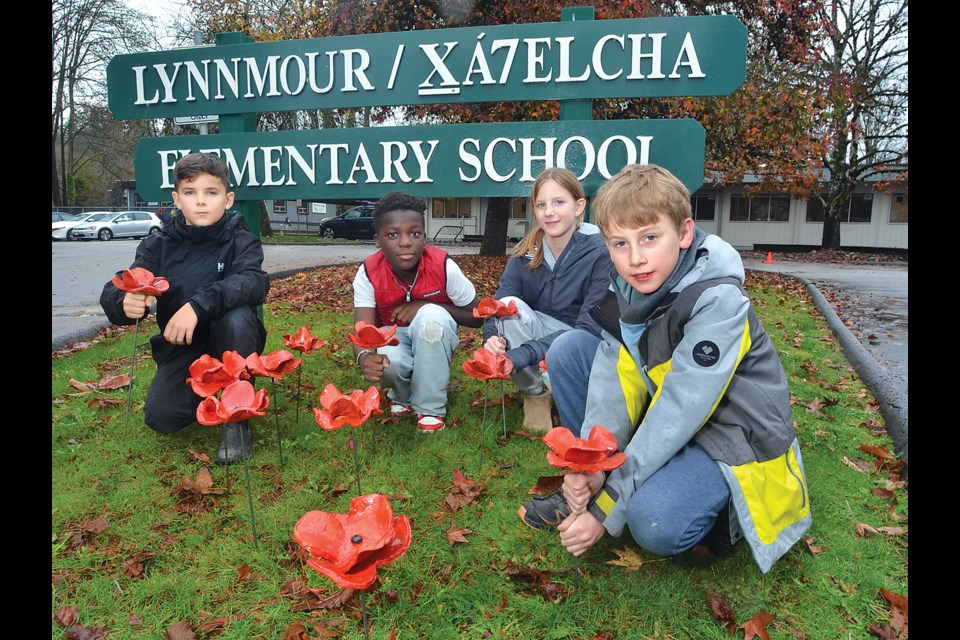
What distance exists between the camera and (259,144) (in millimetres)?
4195

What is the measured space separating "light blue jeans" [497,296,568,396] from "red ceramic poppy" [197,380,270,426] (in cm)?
142

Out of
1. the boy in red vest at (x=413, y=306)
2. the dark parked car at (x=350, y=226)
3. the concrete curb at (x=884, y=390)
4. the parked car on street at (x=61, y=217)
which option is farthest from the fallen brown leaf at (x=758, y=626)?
the parked car on street at (x=61, y=217)

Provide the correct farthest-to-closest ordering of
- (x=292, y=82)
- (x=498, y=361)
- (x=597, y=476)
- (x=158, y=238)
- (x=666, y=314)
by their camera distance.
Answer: (x=292, y=82) < (x=158, y=238) < (x=498, y=361) < (x=666, y=314) < (x=597, y=476)

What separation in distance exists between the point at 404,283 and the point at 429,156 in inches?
42.2

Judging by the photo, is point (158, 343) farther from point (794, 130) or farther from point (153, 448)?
point (794, 130)

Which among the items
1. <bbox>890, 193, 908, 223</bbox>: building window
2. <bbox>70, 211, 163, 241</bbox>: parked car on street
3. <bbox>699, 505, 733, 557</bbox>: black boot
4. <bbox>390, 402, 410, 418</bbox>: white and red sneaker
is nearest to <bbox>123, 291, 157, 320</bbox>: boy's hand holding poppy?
<bbox>390, 402, 410, 418</bbox>: white and red sneaker

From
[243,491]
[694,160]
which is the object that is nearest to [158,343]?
[243,491]

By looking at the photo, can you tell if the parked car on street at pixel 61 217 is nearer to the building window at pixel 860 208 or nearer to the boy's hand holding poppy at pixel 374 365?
the boy's hand holding poppy at pixel 374 365

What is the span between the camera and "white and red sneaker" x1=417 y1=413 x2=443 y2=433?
3186mm

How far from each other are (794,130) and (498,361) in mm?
10370

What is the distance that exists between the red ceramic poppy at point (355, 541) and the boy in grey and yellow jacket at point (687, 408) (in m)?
0.64

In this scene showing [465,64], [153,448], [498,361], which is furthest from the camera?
[465,64]

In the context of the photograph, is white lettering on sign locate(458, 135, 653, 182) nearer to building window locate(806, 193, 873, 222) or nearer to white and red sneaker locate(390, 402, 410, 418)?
white and red sneaker locate(390, 402, 410, 418)

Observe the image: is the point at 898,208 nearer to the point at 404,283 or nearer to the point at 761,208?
the point at 761,208
